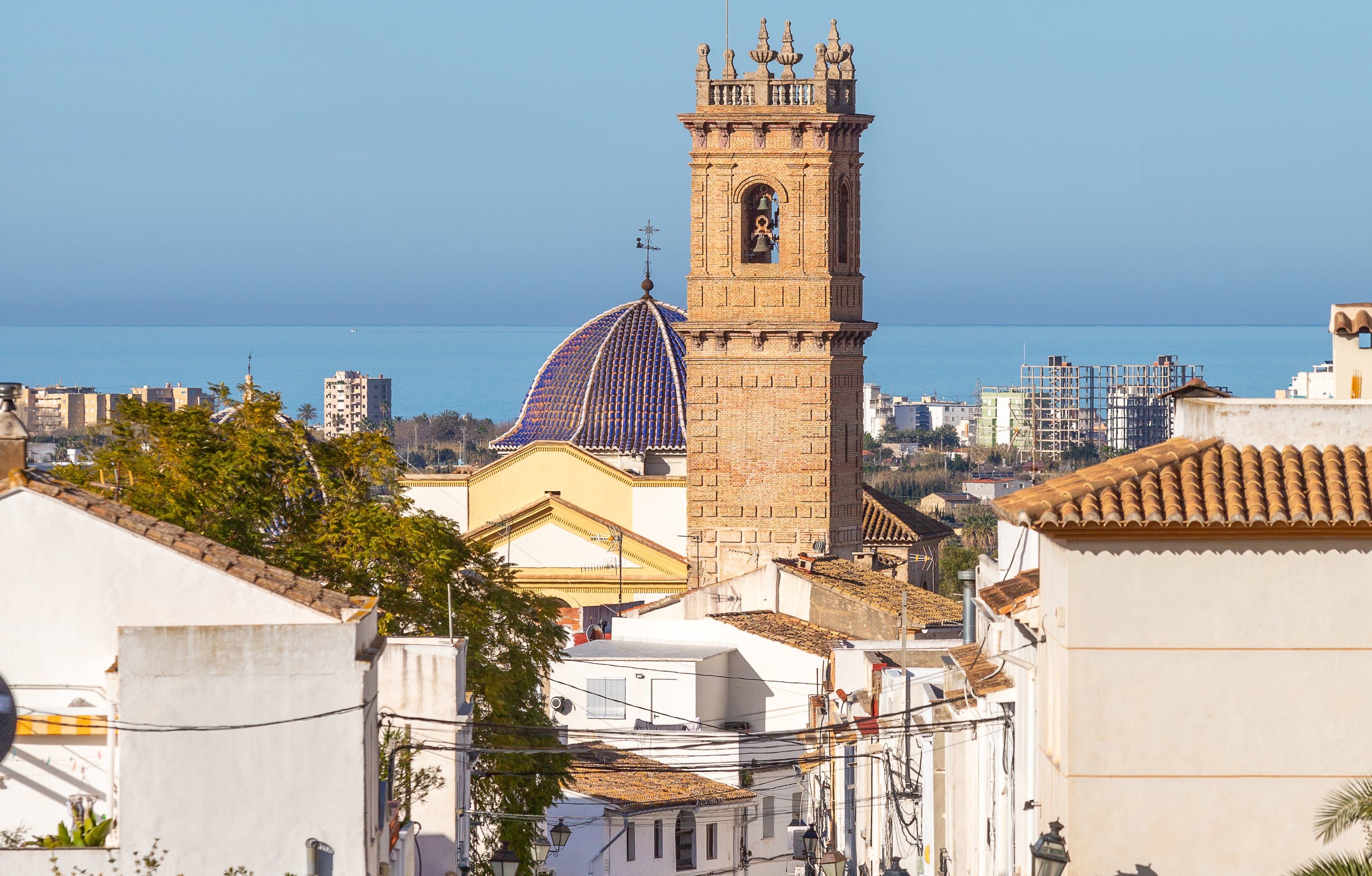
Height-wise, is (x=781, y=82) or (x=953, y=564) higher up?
(x=781, y=82)

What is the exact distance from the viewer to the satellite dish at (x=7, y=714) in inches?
617

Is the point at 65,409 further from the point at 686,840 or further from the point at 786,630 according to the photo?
the point at 686,840

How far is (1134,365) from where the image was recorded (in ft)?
612

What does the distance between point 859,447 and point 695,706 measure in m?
12.4

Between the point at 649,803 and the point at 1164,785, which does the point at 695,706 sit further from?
the point at 1164,785

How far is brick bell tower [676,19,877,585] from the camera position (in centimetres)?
4741

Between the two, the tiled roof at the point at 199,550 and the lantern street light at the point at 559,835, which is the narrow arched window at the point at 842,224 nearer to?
the lantern street light at the point at 559,835

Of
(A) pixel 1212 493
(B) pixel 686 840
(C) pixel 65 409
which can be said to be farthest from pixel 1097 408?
(A) pixel 1212 493

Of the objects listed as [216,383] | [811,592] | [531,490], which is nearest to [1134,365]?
[531,490]

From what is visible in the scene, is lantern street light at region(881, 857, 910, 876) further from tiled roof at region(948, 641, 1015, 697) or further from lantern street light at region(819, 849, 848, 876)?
tiled roof at region(948, 641, 1015, 697)

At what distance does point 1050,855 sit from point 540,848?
33.4 ft

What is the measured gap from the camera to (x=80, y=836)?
15453 mm

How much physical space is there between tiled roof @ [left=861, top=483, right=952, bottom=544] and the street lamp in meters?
36.5

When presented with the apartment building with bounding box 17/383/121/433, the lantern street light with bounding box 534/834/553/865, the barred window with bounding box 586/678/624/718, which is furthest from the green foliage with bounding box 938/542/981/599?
the apartment building with bounding box 17/383/121/433
